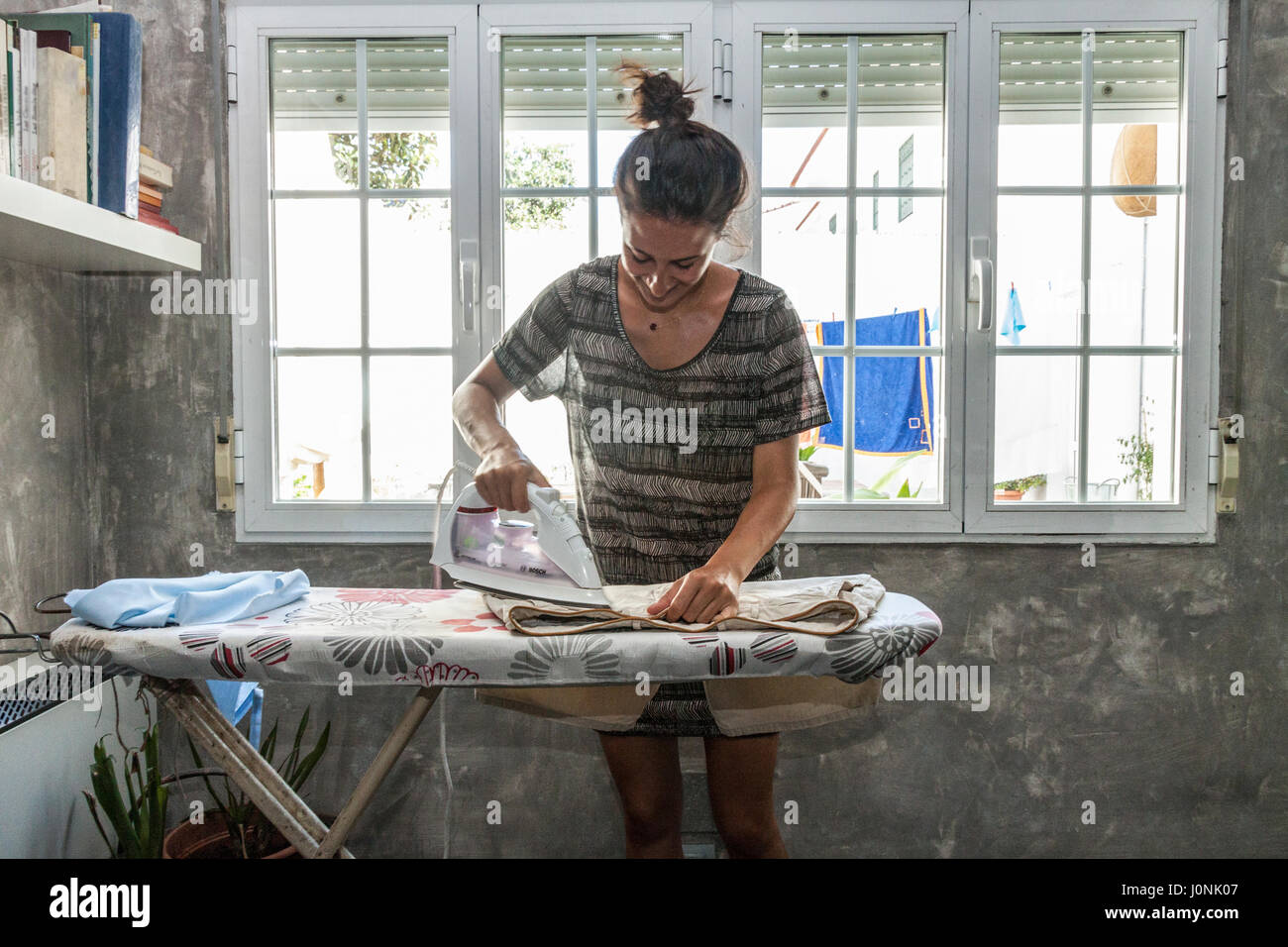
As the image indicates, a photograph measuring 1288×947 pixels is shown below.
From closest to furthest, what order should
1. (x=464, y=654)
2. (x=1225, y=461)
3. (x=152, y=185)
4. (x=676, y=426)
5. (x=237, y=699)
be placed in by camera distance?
1. (x=464, y=654)
2. (x=676, y=426)
3. (x=237, y=699)
4. (x=152, y=185)
5. (x=1225, y=461)

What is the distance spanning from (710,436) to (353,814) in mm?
846

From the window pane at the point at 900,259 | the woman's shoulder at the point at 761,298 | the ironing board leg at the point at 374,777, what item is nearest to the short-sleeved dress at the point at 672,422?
the woman's shoulder at the point at 761,298

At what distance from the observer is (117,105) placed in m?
1.72

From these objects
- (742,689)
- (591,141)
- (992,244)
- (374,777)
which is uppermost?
(591,141)

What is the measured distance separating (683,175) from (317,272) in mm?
1059

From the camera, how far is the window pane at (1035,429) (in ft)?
6.89

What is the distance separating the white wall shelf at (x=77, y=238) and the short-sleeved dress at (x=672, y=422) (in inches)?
32.7

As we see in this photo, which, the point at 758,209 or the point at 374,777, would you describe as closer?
the point at 374,777

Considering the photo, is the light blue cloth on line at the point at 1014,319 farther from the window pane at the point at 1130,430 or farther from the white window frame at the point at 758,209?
the window pane at the point at 1130,430

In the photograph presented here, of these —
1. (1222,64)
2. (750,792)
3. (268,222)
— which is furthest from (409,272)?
(1222,64)

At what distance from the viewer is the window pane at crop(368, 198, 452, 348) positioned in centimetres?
211

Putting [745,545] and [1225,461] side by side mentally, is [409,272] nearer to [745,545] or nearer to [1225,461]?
[745,545]

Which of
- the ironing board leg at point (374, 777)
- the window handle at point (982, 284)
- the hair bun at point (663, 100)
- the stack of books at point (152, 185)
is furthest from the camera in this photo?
the window handle at point (982, 284)

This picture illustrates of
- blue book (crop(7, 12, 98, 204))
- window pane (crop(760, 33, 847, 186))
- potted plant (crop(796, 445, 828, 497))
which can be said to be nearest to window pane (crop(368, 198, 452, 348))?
blue book (crop(7, 12, 98, 204))
